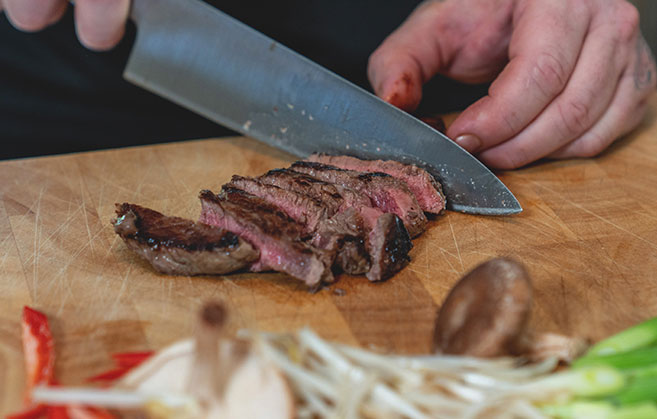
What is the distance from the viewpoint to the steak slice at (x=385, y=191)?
3.53 meters

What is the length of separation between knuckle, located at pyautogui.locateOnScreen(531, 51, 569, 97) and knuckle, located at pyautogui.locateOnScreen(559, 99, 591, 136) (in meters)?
0.19

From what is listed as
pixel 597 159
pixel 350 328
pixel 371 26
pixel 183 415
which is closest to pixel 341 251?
pixel 350 328

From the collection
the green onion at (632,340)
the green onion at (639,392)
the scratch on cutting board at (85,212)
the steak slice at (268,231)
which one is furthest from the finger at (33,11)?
the green onion at (639,392)

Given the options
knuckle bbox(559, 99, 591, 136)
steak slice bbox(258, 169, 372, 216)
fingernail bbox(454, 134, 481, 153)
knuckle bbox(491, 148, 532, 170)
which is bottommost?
steak slice bbox(258, 169, 372, 216)

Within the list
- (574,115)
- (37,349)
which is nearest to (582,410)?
(37,349)

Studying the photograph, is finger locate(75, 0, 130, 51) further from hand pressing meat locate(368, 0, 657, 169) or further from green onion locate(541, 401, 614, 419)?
green onion locate(541, 401, 614, 419)

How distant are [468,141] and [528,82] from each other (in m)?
0.53

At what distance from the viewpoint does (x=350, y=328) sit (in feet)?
9.29

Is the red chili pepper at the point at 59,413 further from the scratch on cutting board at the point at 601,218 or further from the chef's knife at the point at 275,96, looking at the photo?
the scratch on cutting board at the point at 601,218

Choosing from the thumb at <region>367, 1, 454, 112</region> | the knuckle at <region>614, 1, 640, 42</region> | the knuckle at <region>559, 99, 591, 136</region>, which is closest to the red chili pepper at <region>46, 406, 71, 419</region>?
the thumb at <region>367, 1, 454, 112</region>

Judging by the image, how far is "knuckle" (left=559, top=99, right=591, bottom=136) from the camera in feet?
13.7

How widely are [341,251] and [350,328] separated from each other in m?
0.50

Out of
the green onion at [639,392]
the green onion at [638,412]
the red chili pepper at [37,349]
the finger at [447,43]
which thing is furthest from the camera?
the finger at [447,43]

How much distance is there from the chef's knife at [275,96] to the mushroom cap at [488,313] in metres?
1.28
